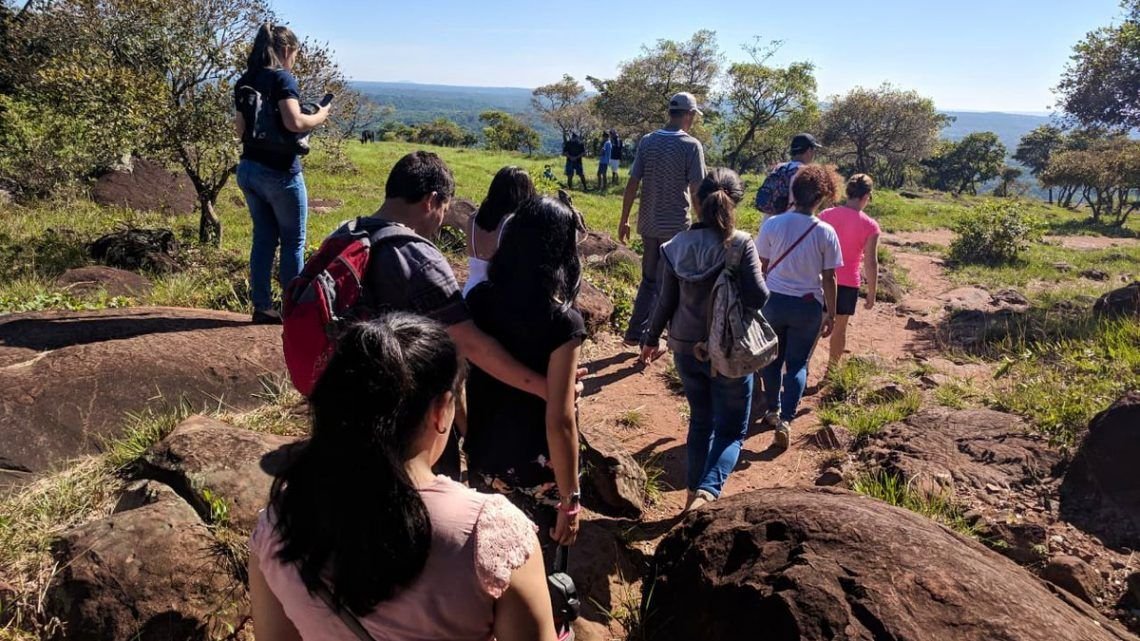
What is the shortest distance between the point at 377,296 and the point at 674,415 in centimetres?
358

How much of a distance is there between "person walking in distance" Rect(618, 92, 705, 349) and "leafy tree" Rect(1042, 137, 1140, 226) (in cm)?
2126

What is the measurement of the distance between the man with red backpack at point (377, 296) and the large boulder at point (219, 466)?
3.22 ft

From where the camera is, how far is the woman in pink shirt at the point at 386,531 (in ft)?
4.35

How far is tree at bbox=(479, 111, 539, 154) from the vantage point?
45344 mm

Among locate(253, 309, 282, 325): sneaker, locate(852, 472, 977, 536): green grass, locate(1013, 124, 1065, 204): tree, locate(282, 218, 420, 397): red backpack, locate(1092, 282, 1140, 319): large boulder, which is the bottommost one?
locate(852, 472, 977, 536): green grass

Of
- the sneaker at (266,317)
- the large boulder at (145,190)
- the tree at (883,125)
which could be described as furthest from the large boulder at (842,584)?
the tree at (883,125)

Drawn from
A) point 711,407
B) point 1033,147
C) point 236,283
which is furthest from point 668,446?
point 1033,147

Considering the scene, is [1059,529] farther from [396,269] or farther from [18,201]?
[18,201]

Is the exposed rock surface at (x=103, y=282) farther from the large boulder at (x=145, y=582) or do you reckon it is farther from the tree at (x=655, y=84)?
the tree at (x=655, y=84)

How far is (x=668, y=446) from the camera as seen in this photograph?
203 inches

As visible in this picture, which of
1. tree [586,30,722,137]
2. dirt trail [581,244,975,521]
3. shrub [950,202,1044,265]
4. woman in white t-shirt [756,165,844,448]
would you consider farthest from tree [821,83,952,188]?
woman in white t-shirt [756,165,844,448]

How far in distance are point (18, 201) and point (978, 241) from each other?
51.2ft

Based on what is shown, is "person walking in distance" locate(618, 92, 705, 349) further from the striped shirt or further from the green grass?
the green grass

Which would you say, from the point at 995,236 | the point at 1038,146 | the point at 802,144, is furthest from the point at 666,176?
the point at 1038,146
